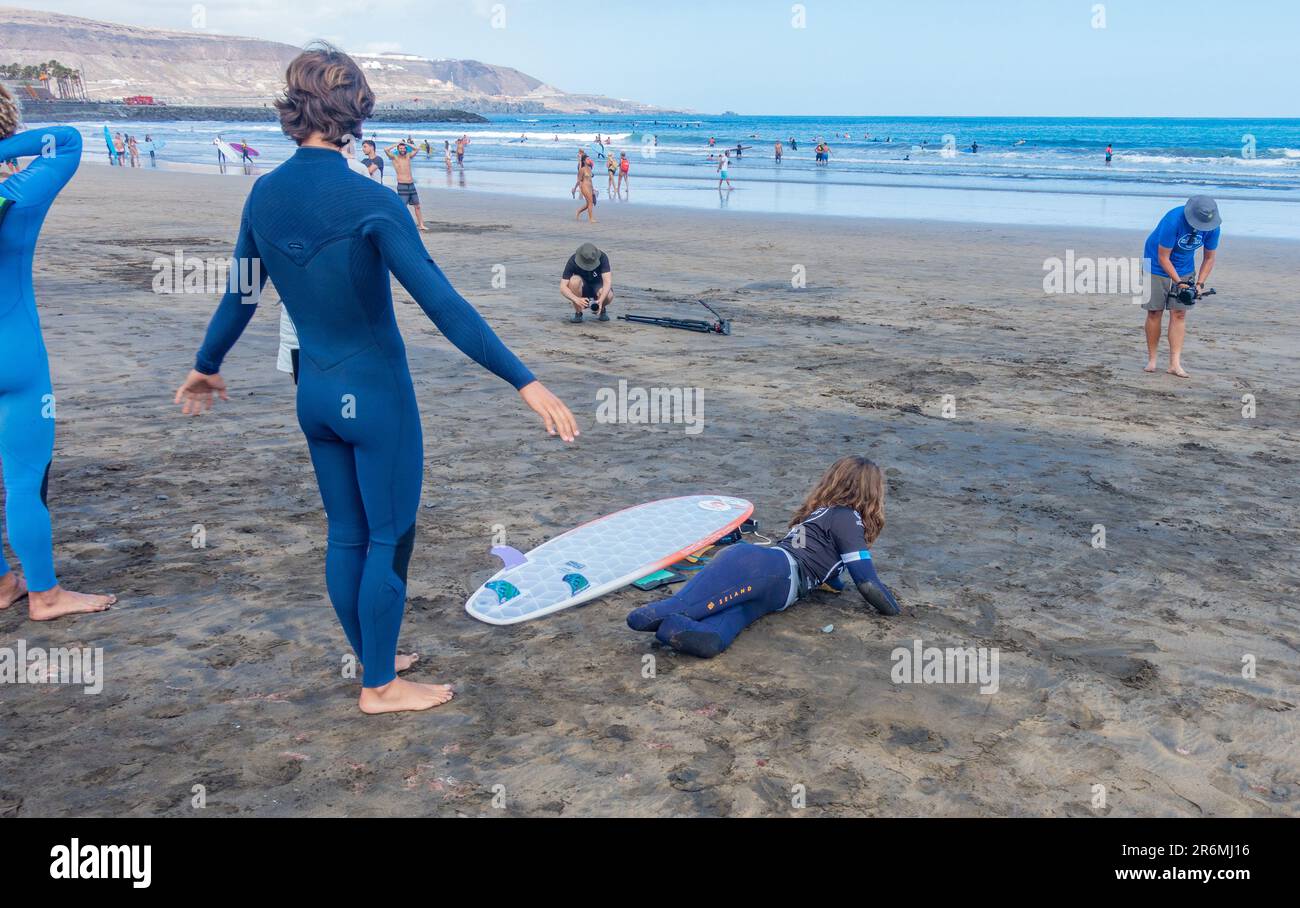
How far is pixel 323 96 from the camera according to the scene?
2.92m

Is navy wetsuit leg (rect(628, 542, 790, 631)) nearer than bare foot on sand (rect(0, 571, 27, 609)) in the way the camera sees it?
Yes

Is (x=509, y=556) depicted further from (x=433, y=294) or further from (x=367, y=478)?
(x=433, y=294)

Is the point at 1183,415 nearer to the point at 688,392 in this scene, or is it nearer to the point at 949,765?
the point at 688,392

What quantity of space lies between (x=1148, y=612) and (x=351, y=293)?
404 cm

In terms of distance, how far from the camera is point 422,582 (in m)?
4.82

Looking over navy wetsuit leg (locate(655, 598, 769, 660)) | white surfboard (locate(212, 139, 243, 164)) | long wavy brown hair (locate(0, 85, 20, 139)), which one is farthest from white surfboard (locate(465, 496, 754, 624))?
white surfboard (locate(212, 139, 243, 164))

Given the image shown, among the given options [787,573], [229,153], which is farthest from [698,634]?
[229,153]

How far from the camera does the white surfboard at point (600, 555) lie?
4523 millimetres

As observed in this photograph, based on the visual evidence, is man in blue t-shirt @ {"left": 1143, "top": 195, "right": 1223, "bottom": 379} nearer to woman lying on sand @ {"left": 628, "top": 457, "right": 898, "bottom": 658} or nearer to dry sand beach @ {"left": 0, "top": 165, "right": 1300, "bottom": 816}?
dry sand beach @ {"left": 0, "top": 165, "right": 1300, "bottom": 816}

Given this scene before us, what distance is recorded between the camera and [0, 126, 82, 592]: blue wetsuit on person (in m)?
3.87

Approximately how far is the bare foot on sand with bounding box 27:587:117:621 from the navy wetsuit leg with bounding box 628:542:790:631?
2552mm
